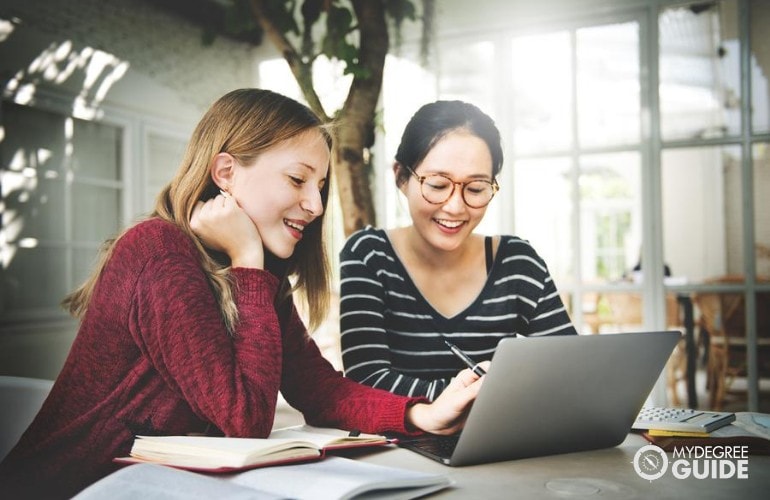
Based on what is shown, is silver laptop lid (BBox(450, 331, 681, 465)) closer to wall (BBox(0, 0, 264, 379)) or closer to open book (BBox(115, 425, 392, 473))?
open book (BBox(115, 425, 392, 473))

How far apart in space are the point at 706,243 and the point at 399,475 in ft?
6.72

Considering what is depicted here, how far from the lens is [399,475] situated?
76 cm

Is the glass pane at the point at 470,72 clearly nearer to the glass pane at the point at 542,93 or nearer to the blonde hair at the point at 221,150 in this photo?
the glass pane at the point at 542,93

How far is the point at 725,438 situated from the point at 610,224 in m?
1.51

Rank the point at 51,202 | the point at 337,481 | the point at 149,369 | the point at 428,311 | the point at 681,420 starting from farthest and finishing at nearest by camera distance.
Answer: the point at 51,202 < the point at 428,311 < the point at 681,420 < the point at 149,369 < the point at 337,481

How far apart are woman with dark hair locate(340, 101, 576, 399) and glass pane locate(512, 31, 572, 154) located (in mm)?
1093

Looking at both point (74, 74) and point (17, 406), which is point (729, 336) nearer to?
Answer: point (17, 406)

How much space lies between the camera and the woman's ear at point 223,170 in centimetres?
110

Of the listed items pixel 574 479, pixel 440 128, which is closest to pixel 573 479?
pixel 574 479

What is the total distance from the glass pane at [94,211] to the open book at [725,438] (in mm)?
1982

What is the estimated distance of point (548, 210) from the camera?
2525 mm

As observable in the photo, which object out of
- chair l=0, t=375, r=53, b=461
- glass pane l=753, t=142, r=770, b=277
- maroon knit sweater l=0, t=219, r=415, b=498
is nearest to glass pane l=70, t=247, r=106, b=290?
chair l=0, t=375, r=53, b=461

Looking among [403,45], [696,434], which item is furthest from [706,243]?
[696,434]

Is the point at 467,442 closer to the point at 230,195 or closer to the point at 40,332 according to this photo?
the point at 230,195
